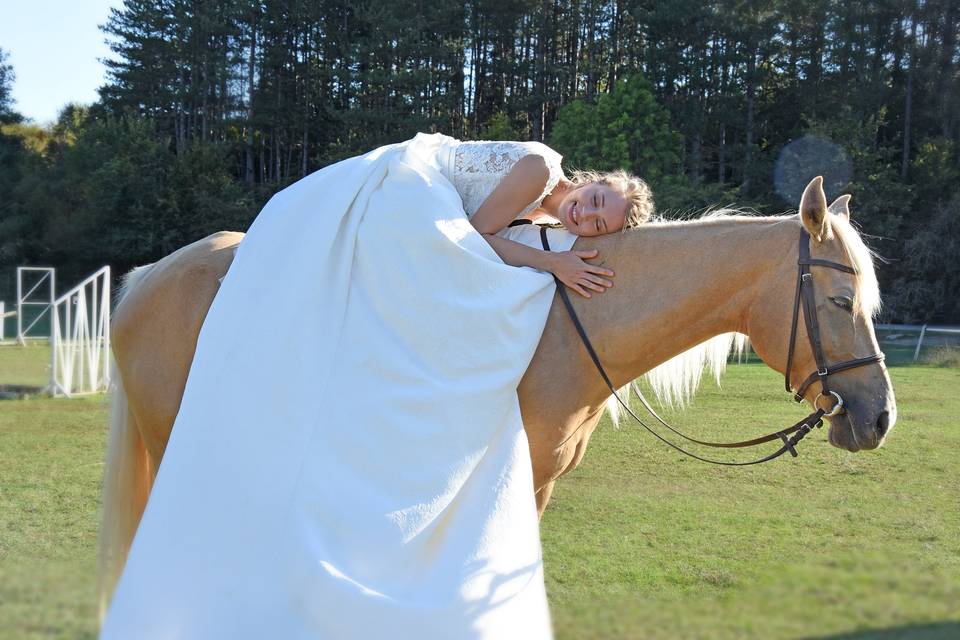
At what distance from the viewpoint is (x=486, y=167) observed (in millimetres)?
2934

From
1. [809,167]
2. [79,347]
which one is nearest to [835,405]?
[79,347]

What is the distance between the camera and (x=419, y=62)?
3666cm

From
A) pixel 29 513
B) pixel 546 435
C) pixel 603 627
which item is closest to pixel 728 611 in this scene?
pixel 603 627

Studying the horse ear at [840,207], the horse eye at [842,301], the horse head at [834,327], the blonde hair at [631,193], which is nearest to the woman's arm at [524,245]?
the blonde hair at [631,193]

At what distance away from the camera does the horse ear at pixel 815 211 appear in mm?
2561

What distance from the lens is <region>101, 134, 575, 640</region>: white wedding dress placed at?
225cm

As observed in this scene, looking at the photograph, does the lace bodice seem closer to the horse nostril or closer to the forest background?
the horse nostril

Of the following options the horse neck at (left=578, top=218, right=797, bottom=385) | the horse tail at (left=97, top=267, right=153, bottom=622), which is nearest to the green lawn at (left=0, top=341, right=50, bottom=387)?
the horse tail at (left=97, top=267, right=153, bottom=622)

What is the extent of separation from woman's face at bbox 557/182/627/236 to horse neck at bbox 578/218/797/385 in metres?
0.11

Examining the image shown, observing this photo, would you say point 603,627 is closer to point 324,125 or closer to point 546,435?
point 546,435

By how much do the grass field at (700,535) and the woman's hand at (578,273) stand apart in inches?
66.3

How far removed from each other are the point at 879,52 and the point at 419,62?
874 inches

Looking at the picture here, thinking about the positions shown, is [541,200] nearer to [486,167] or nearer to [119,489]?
[486,167]

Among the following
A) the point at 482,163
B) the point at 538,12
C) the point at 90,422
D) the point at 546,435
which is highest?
the point at 538,12
